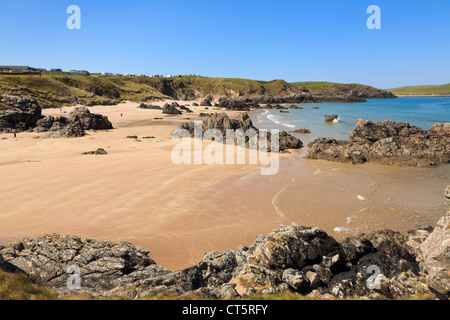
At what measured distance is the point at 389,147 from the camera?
28.9 metres

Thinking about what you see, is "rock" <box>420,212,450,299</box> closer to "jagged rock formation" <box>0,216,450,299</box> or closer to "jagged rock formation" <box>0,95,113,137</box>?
"jagged rock formation" <box>0,216,450,299</box>

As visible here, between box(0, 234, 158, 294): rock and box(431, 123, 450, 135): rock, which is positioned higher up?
box(431, 123, 450, 135): rock

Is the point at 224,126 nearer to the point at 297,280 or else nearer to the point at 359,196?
the point at 359,196

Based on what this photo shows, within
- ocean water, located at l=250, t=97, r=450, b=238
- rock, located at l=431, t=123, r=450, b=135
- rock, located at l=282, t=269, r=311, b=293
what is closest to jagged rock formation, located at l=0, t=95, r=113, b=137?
ocean water, located at l=250, t=97, r=450, b=238

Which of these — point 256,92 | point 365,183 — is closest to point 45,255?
point 365,183

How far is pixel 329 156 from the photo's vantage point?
96.1 feet

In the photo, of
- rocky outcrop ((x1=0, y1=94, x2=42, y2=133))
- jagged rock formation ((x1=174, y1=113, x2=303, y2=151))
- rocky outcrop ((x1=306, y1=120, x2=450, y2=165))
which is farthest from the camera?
rocky outcrop ((x1=0, y1=94, x2=42, y2=133))

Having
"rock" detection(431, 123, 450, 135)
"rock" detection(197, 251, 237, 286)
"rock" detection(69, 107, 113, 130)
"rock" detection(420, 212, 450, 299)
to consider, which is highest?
"rock" detection(69, 107, 113, 130)

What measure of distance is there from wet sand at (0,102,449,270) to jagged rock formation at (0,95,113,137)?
17.3 metres

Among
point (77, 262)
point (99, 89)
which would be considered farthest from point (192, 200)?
point (99, 89)

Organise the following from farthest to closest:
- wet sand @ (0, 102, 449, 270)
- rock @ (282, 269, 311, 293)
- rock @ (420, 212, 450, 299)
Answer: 1. wet sand @ (0, 102, 449, 270)
2. rock @ (282, 269, 311, 293)
3. rock @ (420, 212, 450, 299)

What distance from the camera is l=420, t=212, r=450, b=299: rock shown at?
6.71 metres

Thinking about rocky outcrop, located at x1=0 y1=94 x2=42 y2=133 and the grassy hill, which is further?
the grassy hill

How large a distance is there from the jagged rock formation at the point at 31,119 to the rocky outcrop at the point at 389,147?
3649 centimetres
